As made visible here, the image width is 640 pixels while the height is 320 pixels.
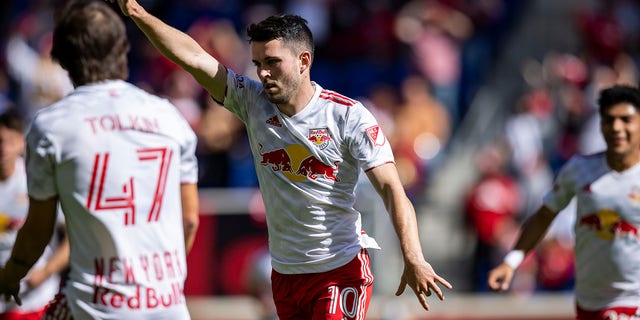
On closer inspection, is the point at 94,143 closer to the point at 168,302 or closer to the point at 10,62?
the point at 168,302

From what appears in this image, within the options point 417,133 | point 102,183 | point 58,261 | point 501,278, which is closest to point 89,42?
point 102,183

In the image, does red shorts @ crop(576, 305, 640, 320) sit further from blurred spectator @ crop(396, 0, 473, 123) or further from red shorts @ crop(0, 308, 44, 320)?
blurred spectator @ crop(396, 0, 473, 123)

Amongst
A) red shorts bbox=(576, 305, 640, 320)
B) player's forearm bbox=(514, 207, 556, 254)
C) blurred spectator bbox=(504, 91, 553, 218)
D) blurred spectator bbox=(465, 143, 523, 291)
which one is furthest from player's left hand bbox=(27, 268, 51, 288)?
blurred spectator bbox=(504, 91, 553, 218)

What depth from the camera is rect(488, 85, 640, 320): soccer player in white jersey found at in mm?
7281

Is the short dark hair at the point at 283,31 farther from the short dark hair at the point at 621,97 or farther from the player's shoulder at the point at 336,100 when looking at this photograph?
the short dark hair at the point at 621,97

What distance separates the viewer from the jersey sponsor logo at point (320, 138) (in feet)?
20.3

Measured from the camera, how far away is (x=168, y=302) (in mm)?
5152

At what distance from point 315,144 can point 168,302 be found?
1.49m

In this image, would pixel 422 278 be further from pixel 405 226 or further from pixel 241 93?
pixel 241 93

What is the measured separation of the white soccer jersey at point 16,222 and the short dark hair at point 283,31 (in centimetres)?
281

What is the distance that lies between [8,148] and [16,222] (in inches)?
22.5

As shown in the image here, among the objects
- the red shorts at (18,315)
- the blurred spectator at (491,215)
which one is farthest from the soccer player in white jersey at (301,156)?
the blurred spectator at (491,215)

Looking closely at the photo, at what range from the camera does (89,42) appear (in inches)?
197

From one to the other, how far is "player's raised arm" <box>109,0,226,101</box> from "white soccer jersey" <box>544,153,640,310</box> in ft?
9.42
